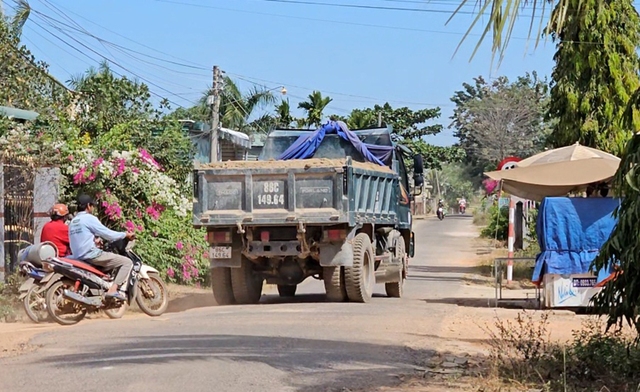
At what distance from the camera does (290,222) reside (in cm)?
1440

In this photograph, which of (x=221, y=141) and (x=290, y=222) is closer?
(x=290, y=222)

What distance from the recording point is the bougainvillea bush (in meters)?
16.8

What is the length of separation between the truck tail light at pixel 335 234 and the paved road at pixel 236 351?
102 cm

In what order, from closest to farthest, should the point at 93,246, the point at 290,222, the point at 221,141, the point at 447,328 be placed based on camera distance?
the point at 447,328
the point at 93,246
the point at 290,222
the point at 221,141

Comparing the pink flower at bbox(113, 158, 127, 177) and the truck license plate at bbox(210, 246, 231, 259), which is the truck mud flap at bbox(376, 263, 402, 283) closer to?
the truck license plate at bbox(210, 246, 231, 259)

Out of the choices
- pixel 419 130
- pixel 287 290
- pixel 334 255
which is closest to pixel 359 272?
pixel 334 255

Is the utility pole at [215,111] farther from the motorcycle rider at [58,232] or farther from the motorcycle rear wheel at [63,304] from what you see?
the motorcycle rear wheel at [63,304]

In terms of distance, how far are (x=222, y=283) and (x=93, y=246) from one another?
2.97 metres

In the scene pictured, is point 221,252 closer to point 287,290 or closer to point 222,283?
point 222,283

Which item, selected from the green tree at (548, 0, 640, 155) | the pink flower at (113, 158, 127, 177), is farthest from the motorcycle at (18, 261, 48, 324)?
the green tree at (548, 0, 640, 155)

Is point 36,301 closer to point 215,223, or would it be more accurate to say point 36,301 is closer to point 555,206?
point 215,223

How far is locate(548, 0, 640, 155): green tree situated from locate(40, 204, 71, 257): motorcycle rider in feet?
41.0

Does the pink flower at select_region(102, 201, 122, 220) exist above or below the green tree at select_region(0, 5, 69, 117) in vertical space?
below

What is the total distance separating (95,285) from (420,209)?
79001mm
